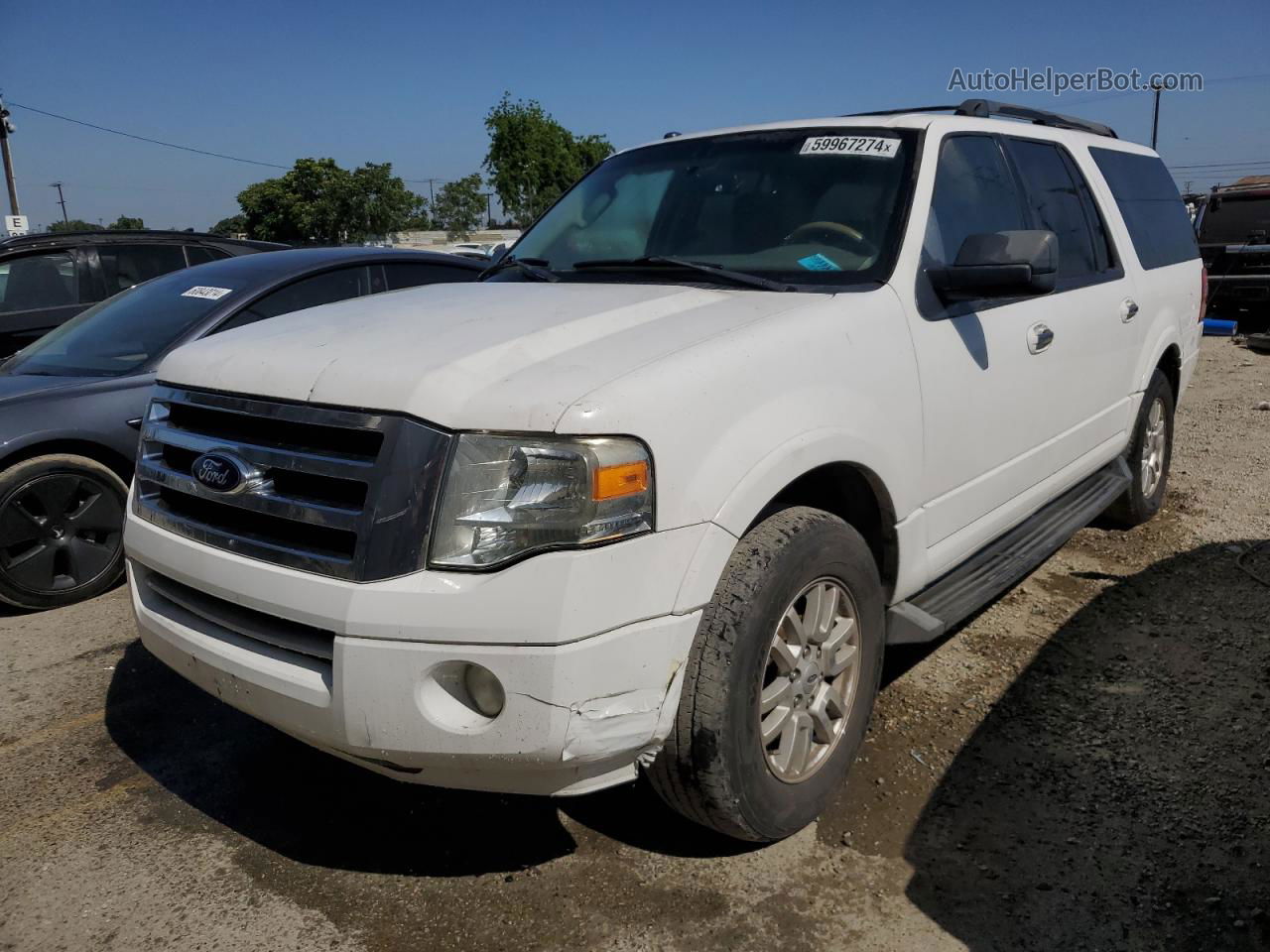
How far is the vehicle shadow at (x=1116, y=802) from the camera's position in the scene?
2332 mm

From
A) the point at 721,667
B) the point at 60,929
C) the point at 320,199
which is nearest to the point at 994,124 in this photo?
the point at 721,667

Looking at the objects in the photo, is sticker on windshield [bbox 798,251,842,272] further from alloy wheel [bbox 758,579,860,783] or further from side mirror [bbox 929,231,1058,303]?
alloy wheel [bbox 758,579,860,783]

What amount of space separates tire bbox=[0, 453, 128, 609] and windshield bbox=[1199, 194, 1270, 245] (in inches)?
570

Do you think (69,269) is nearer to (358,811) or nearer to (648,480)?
(358,811)

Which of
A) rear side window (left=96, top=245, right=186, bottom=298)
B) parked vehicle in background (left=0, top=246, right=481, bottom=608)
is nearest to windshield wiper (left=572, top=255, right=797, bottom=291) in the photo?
parked vehicle in background (left=0, top=246, right=481, bottom=608)

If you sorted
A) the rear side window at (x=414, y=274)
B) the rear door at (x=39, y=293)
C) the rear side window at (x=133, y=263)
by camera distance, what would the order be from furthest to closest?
the rear side window at (x=133, y=263) < the rear door at (x=39, y=293) < the rear side window at (x=414, y=274)

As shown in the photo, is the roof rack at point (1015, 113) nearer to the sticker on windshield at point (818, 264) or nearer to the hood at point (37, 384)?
the sticker on windshield at point (818, 264)

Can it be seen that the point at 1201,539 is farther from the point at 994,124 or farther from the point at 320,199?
the point at 320,199

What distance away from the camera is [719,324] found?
2469mm

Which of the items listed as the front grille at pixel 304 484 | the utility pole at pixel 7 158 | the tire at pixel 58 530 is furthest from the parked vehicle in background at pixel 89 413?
the utility pole at pixel 7 158

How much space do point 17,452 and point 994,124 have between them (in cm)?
440

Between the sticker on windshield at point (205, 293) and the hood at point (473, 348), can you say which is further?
the sticker on windshield at point (205, 293)

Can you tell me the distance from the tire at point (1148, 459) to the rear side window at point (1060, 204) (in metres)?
1.10

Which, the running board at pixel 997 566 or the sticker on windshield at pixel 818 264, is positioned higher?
the sticker on windshield at pixel 818 264
